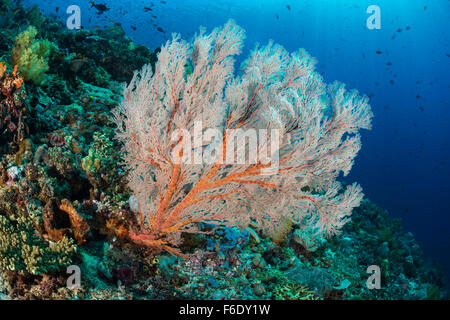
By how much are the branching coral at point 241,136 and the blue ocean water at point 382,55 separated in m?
37.5

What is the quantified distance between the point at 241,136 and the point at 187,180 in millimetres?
1038

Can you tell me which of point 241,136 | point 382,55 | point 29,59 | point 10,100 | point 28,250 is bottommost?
point 28,250

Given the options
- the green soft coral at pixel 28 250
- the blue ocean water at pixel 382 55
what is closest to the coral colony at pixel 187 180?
the green soft coral at pixel 28 250

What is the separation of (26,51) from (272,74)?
228 inches

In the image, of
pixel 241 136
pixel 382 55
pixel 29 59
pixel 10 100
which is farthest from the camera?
pixel 382 55

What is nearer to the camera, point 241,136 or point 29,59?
point 241,136

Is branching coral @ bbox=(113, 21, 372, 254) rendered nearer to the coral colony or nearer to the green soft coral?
the coral colony

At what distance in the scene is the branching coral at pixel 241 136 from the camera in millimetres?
3203

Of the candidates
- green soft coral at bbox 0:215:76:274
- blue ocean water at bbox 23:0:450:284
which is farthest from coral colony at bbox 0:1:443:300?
blue ocean water at bbox 23:0:450:284

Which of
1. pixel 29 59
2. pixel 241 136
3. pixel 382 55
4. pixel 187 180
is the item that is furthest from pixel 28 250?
pixel 382 55

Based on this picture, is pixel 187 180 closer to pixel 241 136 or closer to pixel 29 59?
pixel 241 136

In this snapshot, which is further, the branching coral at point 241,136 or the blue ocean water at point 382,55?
the blue ocean water at point 382,55

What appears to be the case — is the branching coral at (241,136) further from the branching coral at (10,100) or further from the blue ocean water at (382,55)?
the blue ocean water at (382,55)

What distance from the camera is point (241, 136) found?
321 cm
